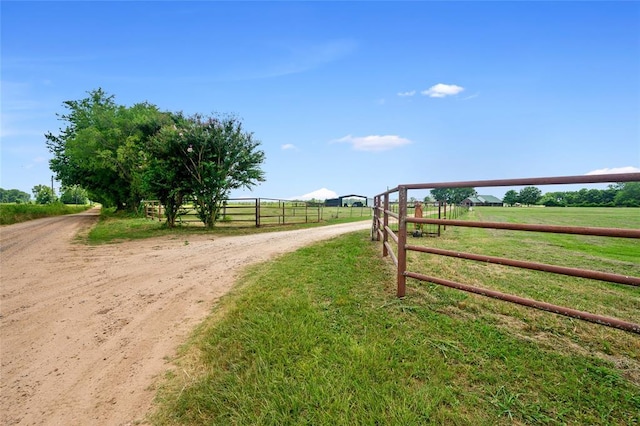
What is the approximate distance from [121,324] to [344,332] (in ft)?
8.62

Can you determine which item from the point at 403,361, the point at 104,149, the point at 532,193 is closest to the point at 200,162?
the point at 403,361

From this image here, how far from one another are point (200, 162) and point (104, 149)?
64.0ft

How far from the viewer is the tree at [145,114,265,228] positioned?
40.0ft

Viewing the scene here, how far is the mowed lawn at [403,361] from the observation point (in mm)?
1884

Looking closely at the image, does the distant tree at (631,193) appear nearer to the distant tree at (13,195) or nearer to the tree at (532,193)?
the tree at (532,193)

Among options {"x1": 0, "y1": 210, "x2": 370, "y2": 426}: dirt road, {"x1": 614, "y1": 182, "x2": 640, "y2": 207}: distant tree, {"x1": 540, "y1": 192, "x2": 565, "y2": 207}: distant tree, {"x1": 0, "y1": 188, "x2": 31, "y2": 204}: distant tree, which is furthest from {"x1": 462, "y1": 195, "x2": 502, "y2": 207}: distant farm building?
{"x1": 0, "y1": 188, "x2": 31, "y2": 204}: distant tree

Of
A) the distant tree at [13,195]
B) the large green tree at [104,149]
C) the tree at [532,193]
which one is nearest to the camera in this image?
the tree at [532,193]

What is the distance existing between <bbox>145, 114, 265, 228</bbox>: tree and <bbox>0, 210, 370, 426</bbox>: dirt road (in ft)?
20.5

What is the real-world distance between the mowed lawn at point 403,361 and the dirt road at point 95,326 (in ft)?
1.08

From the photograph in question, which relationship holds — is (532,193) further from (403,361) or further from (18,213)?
(18,213)

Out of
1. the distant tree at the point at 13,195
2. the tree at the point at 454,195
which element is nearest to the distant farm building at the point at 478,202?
the tree at the point at 454,195

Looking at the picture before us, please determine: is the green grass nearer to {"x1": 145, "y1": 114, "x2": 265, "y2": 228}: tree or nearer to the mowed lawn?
{"x1": 145, "y1": 114, "x2": 265, "y2": 228}: tree

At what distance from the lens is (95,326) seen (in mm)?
3379

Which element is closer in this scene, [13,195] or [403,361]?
[403,361]
